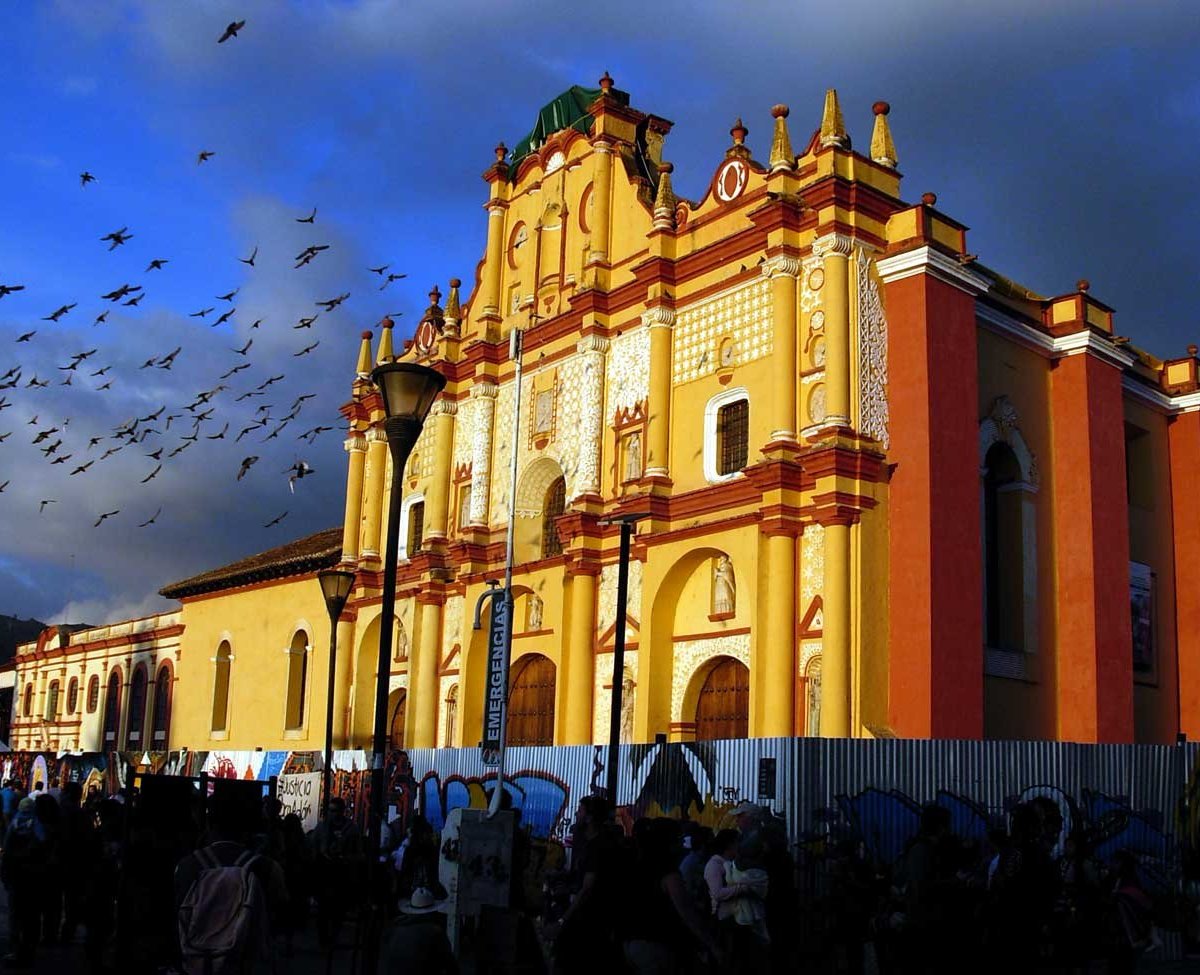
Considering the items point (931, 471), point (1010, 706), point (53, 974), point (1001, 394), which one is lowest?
point (53, 974)

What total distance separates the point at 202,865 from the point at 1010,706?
59.8ft

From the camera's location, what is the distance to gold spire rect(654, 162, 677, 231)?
26562 mm

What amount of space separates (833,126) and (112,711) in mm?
36260

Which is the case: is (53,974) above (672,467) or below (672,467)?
below

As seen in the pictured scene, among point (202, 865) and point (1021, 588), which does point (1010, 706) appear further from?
point (202, 865)

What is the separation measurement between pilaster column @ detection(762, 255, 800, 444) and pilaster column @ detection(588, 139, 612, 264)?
17.6 feet

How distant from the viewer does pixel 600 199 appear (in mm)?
28688

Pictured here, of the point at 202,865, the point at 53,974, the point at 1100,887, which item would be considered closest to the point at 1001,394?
the point at 1100,887

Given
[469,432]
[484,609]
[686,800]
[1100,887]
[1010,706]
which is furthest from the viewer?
[469,432]

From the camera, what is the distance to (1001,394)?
81.4ft

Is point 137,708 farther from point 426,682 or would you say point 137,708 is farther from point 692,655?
point 692,655

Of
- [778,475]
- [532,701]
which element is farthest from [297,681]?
[778,475]

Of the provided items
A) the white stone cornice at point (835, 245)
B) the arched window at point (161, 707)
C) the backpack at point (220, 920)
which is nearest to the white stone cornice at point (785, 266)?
the white stone cornice at point (835, 245)

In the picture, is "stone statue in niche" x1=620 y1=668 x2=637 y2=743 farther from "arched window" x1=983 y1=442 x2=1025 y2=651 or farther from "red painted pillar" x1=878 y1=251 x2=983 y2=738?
"arched window" x1=983 y1=442 x2=1025 y2=651
